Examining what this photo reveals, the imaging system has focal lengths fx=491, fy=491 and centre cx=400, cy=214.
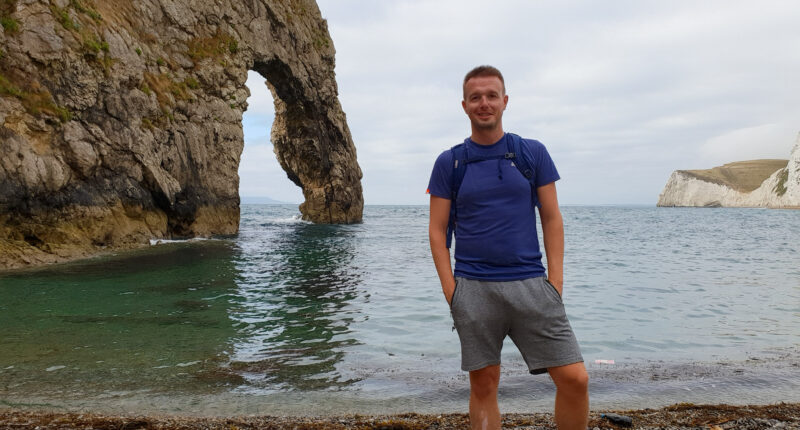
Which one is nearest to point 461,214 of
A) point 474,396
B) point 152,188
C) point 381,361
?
point 474,396

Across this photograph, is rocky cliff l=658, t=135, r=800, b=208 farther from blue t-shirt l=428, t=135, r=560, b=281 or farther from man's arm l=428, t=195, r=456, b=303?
man's arm l=428, t=195, r=456, b=303

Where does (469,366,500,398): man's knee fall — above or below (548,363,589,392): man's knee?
below

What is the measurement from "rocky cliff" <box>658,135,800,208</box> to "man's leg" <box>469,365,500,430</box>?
150m

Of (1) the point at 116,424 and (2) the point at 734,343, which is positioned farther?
(2) the point at 734,343

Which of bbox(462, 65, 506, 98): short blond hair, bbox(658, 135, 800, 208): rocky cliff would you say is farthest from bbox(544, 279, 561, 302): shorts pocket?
bbox(658, 135, 800, 208): rocky cliff

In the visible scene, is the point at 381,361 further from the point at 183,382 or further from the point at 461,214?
the point at 461,214

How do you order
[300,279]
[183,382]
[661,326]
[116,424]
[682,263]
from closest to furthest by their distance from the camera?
1. [116,424]
2. [183,382]
3. [661,326]
4. [300,279]
5. [682,263]

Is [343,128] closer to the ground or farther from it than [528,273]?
farther from it

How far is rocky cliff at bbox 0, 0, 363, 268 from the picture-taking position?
58.4 feet

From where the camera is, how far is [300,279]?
614 inches

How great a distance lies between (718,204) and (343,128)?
145800mm

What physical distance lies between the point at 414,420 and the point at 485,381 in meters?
2.00

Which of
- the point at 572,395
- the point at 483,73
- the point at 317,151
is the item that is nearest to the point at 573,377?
the point at 572,395

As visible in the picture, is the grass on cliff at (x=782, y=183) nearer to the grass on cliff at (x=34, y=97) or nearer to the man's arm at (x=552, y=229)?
the grass on cliff at (x=34, y=97)
